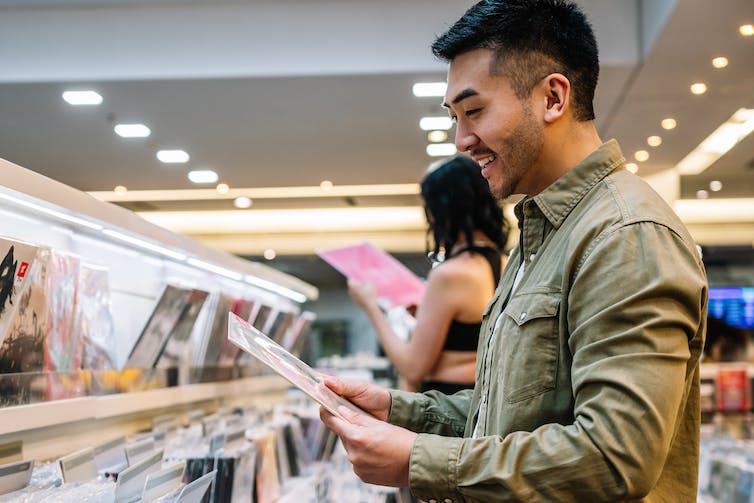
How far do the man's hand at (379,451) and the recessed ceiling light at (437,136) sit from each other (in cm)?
549

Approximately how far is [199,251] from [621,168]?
1554mm

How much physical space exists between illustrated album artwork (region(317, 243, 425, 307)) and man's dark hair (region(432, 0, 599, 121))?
1670mm

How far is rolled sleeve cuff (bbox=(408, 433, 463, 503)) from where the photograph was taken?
865 millimetres

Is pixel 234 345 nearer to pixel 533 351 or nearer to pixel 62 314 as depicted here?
pixel 62 314

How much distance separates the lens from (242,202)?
902 cm

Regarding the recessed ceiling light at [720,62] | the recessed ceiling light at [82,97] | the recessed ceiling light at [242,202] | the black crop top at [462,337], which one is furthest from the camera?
the recessed ceiling light at [242,202]

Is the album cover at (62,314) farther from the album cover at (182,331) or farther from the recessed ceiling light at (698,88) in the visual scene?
the recessed ceiling light at (698,88)

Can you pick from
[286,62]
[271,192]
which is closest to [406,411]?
[286,62]

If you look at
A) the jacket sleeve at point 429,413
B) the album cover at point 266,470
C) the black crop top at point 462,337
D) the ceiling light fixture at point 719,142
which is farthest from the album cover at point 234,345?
the ceiling light fixture at point 719,142

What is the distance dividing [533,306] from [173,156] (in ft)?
20.9

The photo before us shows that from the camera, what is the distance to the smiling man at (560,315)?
81 cm

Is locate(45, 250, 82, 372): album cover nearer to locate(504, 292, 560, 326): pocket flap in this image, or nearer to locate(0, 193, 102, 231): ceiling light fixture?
locate(0, 193, 102, 231): ceiling light fixture

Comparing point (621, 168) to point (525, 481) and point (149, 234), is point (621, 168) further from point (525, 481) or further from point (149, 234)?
point (149, 234)

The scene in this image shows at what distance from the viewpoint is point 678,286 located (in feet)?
2.72
